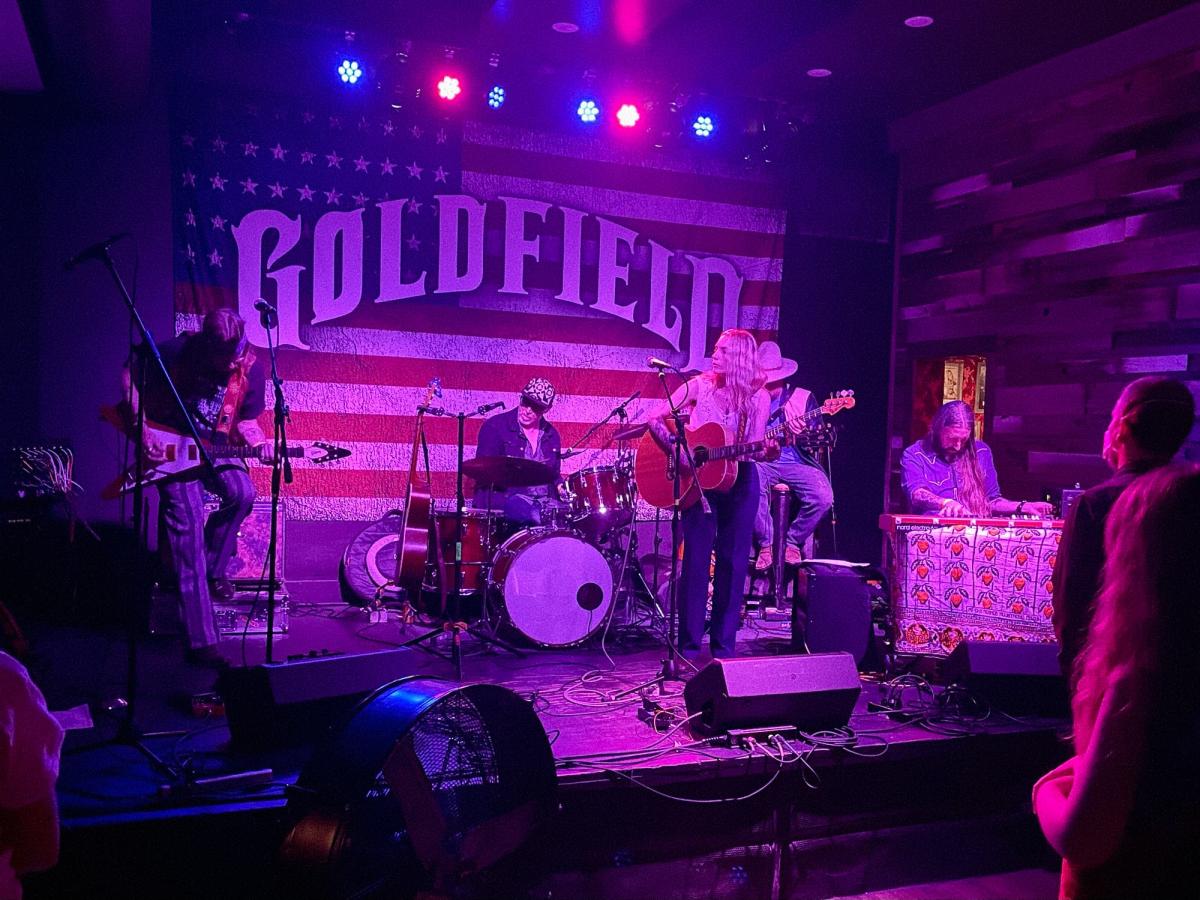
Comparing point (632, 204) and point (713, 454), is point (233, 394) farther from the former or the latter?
point (632, 204)

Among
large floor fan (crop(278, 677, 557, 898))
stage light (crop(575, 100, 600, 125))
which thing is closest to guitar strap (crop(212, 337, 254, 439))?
large floor fan (crop(278, 677, 557, 898))

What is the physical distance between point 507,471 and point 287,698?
8.42ft

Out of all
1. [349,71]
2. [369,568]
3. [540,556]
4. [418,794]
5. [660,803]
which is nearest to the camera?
[418,794]

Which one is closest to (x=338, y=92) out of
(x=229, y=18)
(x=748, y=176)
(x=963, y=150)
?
(x=229, y=18)

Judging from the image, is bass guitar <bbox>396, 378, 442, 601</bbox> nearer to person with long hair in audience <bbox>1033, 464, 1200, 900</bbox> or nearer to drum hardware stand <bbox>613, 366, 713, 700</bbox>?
drum hardware stand <bbox>613, 366, 713, 700</bbox>

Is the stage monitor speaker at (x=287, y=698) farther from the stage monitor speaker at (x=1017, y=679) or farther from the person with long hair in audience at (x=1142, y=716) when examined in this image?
the stage monitor speaker at (x=1017, y=679)

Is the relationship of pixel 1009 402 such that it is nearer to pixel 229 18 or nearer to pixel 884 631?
pixel 884 631

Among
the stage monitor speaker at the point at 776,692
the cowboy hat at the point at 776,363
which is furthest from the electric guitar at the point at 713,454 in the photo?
the cowboy hat at the point at 776,363

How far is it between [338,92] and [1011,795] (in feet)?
22.2

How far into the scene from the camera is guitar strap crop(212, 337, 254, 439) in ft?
16.3

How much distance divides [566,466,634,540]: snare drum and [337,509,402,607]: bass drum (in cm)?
181

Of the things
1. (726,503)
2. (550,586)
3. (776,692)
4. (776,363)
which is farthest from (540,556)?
(776,363)

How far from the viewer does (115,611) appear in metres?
6.21

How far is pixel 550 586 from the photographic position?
18.5 ft
